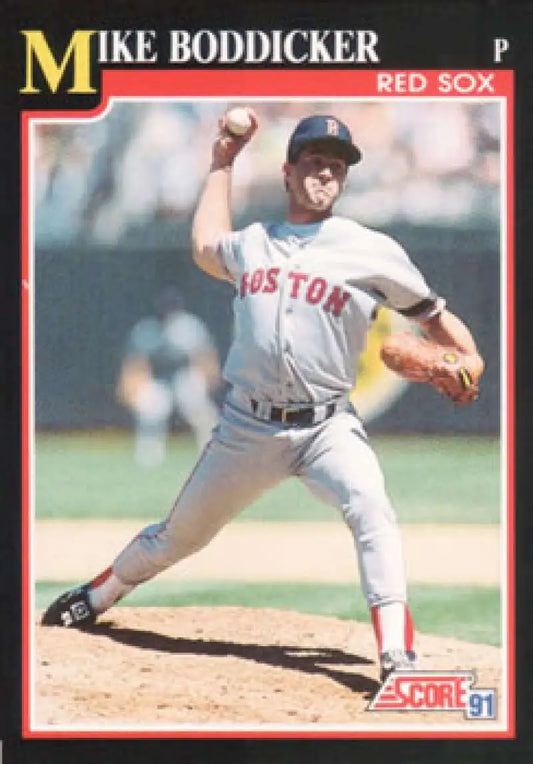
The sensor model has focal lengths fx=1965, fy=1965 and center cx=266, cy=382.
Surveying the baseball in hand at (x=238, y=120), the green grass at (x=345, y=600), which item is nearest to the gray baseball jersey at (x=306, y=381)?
the green grass at (x=345, y=600)

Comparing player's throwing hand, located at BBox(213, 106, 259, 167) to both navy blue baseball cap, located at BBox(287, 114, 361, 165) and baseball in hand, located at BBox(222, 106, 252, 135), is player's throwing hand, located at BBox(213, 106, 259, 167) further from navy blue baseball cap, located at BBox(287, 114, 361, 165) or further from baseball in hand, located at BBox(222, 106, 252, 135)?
navy blue baseball cap, located at BBox(287, 114, 361, 165)

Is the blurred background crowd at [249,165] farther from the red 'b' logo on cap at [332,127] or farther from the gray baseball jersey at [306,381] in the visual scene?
the gray baseball jersey at [306,381]

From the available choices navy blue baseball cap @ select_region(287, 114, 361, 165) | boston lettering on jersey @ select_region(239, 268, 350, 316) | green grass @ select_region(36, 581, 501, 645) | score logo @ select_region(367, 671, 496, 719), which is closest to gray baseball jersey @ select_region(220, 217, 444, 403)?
boston lettering on jersey @ select_region(239, 268, 350, 316)

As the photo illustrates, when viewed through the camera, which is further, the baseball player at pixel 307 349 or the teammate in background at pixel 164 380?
the teammate in background at pixel 164 380

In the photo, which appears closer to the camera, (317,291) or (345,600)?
(317,291)

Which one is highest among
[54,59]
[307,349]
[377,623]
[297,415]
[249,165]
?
[54,59]

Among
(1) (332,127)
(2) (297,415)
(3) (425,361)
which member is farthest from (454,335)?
(1) (332,127)

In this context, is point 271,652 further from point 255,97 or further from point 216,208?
point 255,97
